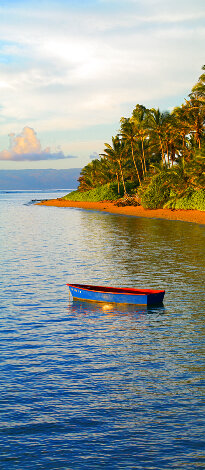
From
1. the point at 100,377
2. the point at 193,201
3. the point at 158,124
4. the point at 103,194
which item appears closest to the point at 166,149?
the point at 158,124

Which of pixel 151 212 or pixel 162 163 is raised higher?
pixel 162 163

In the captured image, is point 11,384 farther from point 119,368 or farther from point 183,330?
point 183,330

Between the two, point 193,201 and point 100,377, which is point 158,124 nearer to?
point 193,201

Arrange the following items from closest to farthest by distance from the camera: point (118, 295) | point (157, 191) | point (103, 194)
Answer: point (118, 295) < point (157, 191) < point (103, 194)

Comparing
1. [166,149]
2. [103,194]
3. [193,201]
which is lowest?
[193,201]

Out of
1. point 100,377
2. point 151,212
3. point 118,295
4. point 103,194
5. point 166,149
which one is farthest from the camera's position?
point 103,194

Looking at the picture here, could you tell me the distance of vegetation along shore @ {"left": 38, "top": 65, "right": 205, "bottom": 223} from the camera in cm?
7056

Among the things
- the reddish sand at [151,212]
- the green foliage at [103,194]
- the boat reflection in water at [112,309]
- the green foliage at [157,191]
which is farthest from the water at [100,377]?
the green foliage at [103,194]

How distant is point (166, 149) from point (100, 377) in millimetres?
83568

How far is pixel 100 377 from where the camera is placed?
42.5ft

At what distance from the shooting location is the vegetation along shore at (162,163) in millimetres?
70562

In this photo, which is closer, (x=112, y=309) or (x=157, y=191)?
(x=112, y=309)

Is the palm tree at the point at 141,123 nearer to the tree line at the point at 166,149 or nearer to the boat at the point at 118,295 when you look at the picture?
the tree line at the point at 166,149

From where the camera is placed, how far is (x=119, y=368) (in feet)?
44.8
